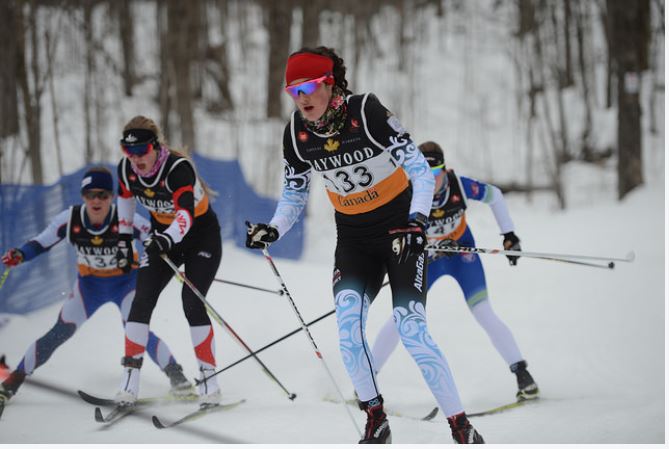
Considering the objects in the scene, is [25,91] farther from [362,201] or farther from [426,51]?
[426,51]

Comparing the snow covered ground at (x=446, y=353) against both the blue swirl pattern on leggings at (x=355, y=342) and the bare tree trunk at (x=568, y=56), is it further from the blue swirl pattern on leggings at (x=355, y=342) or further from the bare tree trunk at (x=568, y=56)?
the bare tree trunk at (x=568, y=56)

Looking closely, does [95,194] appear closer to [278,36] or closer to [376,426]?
[376,426]

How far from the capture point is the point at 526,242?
992 cm

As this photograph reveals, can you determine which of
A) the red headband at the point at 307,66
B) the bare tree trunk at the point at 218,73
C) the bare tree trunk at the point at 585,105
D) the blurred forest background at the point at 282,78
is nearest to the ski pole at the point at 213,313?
the red headband at the point at 307,66

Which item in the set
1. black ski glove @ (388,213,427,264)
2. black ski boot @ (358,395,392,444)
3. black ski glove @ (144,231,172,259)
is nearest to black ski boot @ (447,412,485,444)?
black ski boot @ (358,395,392,444)

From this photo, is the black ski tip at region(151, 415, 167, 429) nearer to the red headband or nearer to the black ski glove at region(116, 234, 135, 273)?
the black ski glove at region(116, 234, 135, 273)

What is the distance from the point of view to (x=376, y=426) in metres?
3.31

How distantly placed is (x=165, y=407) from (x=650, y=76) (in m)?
16.3

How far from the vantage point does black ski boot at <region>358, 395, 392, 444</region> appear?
3.28 meters

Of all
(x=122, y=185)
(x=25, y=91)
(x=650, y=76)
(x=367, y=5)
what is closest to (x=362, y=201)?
(x=122, y=185)

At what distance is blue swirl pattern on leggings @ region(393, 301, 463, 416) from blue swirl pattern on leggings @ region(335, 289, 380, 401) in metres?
0.19

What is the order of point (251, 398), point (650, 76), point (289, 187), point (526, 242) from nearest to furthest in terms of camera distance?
point (289, 187), point (251, 398), point (526, 242), point (650, 76)

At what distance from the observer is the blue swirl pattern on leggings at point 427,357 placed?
3.17m

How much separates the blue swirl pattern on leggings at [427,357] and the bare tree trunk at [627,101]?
32.1 feet
